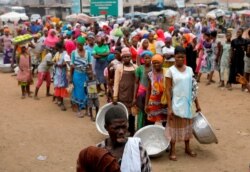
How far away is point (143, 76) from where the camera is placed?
6.18m

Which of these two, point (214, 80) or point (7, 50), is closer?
point (214, 80)

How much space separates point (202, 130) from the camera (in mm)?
6016

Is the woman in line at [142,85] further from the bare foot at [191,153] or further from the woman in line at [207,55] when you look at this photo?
the woman in line at [207,55]

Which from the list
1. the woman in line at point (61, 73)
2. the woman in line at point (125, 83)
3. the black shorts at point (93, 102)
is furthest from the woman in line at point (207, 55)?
the woman in line at point (125, 83)

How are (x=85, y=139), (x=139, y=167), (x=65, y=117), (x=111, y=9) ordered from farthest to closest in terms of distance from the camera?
(x=111, y=9), (x=65, y=117), (x=85, y=139), (x=139, y=167)

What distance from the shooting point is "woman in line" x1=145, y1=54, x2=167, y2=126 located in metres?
5.96

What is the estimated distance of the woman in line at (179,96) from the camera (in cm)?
550

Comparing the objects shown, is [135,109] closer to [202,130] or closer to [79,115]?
[202,130]

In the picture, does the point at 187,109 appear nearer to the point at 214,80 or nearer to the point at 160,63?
the point at 160,63

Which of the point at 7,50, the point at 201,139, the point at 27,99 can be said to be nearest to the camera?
the point at 201,139

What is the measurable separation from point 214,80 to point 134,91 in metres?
6.54

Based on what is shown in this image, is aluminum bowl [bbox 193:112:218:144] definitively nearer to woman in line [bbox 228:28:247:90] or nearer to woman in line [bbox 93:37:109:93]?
woman in line [bbox 93:37:109:93]

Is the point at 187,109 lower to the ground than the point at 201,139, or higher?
higher

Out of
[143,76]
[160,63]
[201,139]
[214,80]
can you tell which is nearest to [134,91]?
[143,76]
